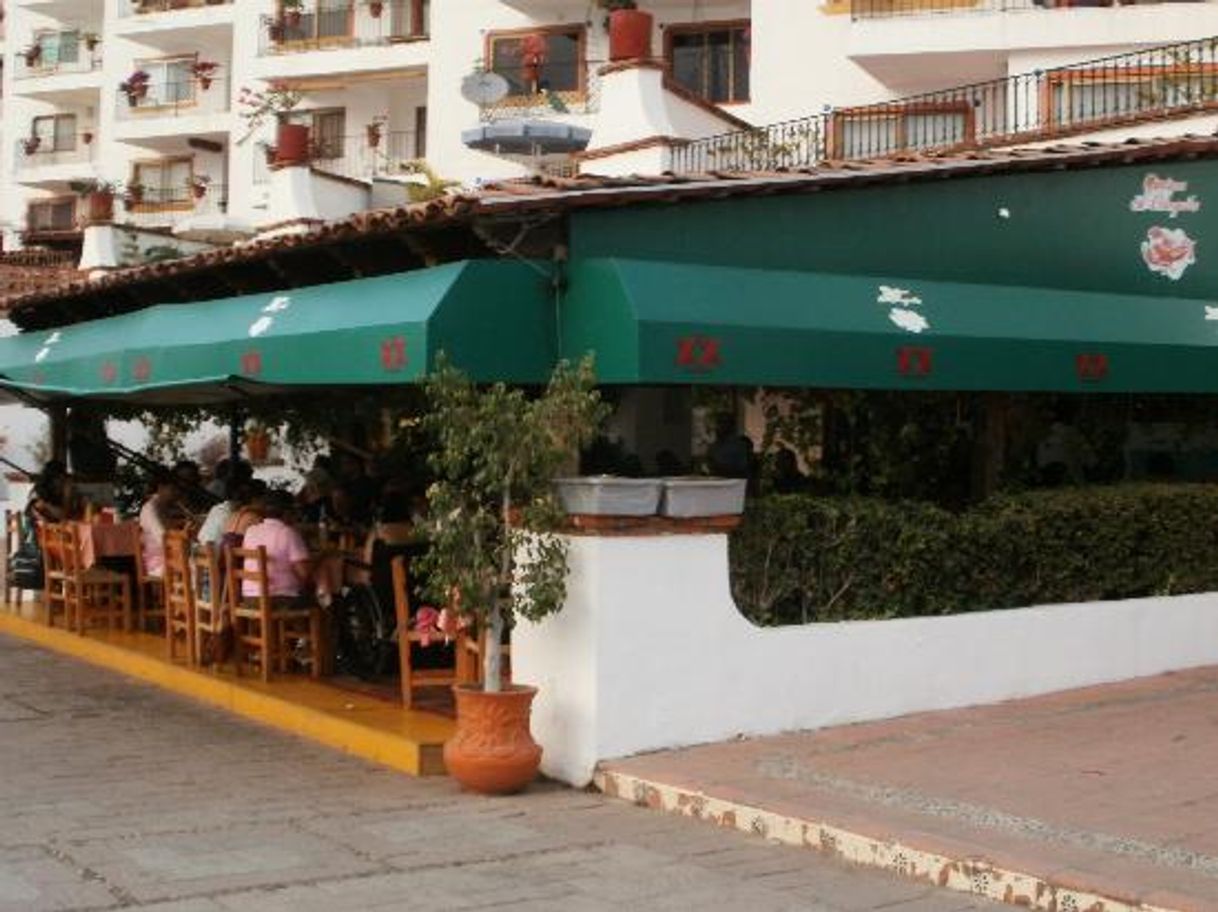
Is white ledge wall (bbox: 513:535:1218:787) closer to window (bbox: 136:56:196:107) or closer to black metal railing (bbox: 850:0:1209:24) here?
black metal railing (bbox: 850:0:1209:24)

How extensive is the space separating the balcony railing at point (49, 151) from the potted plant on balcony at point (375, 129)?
539 inches

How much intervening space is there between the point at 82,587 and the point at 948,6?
18214 millimetres

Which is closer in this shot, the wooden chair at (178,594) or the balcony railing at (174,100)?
the wooden chair at (178,594)

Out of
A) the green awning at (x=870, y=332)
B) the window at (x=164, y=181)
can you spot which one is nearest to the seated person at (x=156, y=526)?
the green awning at (x=870, y=332)

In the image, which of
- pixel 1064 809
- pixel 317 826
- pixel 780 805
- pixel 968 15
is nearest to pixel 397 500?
pixel 317 826

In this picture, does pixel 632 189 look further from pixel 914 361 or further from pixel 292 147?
pixel 292 147

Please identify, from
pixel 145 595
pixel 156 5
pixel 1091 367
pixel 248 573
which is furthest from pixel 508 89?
pixel 248 573

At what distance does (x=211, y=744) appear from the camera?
8984 mm

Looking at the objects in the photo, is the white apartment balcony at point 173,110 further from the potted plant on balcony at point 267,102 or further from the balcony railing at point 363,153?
the balcony railing at point 363,153

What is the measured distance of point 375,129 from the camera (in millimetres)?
35219

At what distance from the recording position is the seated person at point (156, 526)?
12.3 metres

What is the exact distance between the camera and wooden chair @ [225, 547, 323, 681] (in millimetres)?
10141

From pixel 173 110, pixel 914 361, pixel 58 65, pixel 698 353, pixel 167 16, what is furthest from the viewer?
pixel 58 65

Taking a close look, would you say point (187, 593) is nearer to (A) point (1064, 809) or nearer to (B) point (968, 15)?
(A) point (1064, 809)
